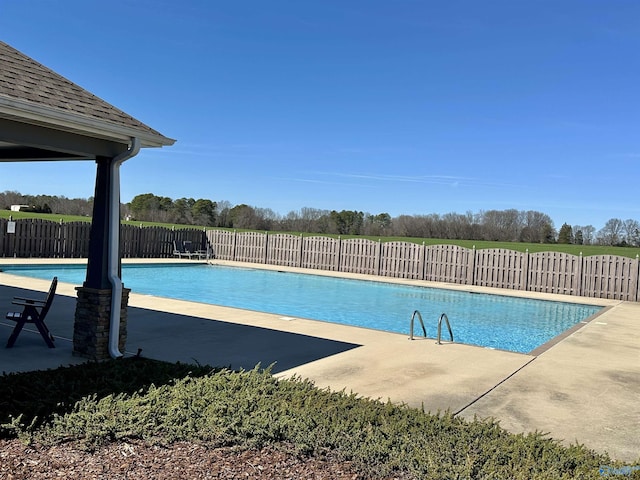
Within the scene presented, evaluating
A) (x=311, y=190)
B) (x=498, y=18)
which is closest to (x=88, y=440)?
(x=498, y=18)

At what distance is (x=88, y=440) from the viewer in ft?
13.7

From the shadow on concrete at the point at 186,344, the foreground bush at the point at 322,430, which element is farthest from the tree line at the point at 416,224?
the foreground bush at the point at 322,430

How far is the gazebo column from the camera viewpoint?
678 centimetres

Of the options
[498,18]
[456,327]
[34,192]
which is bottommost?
[456,327]

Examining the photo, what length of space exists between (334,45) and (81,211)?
43.9 metres

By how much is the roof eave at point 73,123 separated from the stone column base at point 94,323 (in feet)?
6.22

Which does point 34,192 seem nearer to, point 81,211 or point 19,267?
point 81,211

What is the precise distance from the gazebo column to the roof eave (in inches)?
18.2

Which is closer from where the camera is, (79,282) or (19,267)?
(79,282)

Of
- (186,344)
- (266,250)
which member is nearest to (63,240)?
(266,250)

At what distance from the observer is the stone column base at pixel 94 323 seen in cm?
675

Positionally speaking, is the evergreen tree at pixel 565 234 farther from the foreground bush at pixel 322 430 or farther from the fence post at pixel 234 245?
the foreground bush at pixel 322 430

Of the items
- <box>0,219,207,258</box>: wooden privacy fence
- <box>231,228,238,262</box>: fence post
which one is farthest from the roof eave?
<box>231,228,238,262</box>: fence post

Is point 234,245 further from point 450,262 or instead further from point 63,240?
point 450,262
